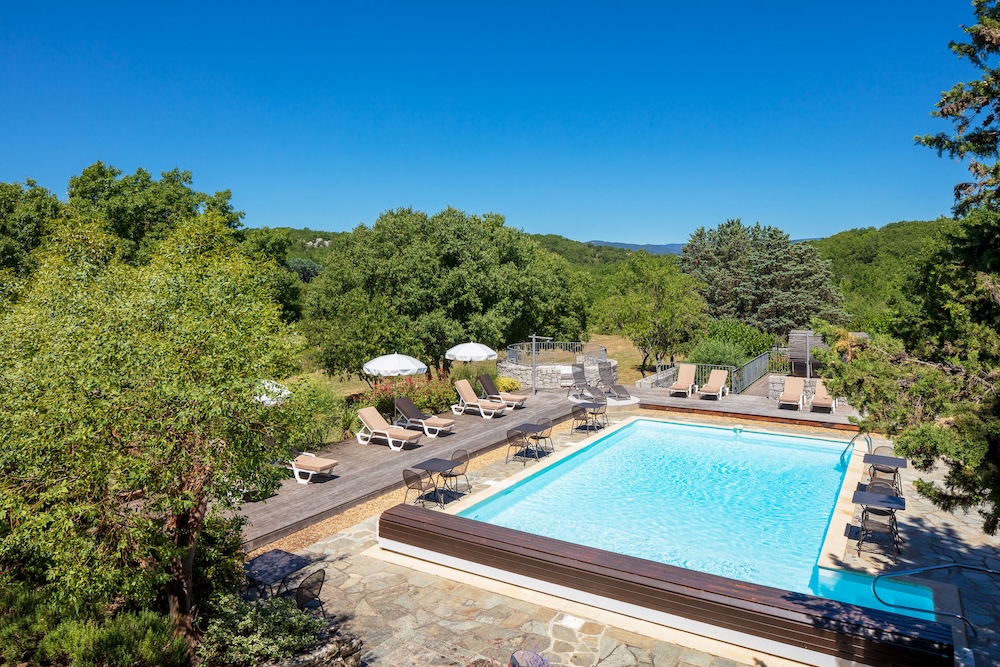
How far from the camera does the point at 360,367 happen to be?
17281 millimetres

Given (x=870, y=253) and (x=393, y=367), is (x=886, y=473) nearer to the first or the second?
(x=393, y=367)

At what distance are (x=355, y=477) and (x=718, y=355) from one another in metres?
14.4

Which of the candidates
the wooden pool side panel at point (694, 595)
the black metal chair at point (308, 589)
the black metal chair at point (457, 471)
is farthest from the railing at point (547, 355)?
the black metal chair at point (308, 589)

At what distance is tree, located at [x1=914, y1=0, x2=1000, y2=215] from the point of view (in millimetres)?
4547

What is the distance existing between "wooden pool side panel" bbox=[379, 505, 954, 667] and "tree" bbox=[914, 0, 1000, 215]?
3.92 meters

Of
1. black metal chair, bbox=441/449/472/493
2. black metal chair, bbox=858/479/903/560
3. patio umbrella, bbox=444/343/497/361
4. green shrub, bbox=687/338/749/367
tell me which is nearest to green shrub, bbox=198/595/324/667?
black metal chair, bbox=441/449/472/493

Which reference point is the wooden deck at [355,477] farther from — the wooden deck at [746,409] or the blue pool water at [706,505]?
the wooden deck at [746,409]

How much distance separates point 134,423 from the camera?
3.94 metres

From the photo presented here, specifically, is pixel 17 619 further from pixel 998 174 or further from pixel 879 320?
pixel 879 320

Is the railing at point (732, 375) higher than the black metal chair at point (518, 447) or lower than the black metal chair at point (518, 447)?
higher

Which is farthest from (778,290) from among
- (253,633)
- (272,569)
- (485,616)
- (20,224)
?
(20,224)

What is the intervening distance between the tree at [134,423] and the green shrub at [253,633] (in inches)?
11.1

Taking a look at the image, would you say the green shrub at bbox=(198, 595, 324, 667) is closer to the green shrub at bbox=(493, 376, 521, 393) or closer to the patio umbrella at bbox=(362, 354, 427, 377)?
the patio umbrella at bbox=(362, 354, 427, 377)

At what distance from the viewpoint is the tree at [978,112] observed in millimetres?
4547
